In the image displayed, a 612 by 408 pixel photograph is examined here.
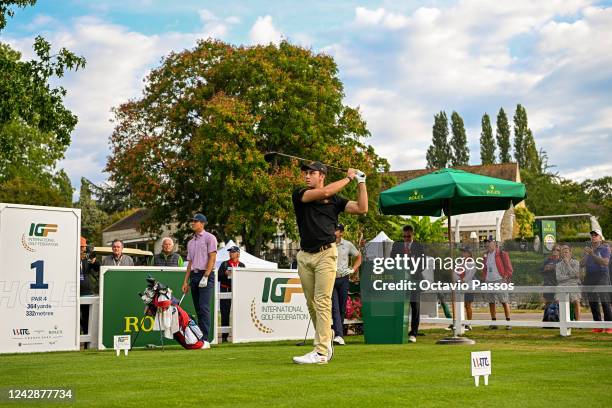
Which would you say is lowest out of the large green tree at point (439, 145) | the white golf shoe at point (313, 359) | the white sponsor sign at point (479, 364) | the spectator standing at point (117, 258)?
the white golf shoe at point (313, 359)

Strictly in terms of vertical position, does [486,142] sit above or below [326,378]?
above

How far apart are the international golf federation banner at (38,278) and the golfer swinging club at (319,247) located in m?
5.42

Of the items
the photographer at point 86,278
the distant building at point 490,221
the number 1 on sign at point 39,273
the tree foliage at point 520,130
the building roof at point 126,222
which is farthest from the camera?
the tree foliage at point 520,130

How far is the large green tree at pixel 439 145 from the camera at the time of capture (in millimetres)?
115500

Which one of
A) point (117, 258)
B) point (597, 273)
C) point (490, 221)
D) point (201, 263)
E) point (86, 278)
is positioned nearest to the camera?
point (201, 263)

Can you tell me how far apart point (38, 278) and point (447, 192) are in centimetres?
687

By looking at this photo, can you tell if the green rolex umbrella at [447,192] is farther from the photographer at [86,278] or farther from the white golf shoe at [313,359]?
the photographer at [86,278]

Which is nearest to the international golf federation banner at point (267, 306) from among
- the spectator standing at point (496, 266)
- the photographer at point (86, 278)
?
the photographer at point (86, 278)

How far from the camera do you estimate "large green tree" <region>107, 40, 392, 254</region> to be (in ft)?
139

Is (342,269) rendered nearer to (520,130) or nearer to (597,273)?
(597,273)

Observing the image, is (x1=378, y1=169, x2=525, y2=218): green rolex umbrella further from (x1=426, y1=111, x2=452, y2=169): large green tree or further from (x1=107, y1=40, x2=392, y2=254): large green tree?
(x1=426, y1=111, x2=452, y2=169): large green tree

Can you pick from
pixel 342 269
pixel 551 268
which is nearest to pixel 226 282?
pixel 342 269

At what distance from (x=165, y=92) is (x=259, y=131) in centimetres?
612

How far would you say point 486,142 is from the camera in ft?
376
